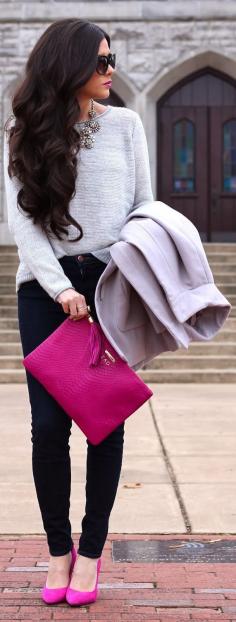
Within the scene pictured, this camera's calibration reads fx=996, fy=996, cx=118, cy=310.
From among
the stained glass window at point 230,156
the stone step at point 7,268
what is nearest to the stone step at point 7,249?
the stone step at point 7,268

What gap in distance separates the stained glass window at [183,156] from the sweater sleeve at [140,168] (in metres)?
12.0

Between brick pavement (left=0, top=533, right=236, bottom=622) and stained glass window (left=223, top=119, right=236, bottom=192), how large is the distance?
11.9m

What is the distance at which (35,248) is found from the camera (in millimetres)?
3191

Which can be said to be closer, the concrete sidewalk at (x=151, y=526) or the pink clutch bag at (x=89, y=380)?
the pink clutch bag at (x=89, y=380)

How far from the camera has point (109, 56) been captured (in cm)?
327

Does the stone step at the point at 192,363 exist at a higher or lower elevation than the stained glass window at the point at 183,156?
lower

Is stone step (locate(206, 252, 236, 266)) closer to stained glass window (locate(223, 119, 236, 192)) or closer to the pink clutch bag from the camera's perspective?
stained glass window (locate(223, 119, 236, 192))

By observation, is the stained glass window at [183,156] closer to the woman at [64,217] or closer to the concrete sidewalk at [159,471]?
the concrete sidewalk at [159,471]

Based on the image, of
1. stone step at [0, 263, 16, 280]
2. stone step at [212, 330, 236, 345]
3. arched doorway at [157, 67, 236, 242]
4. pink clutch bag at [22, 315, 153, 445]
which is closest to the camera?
pink clutch bag at [22, 315, 153, 445]

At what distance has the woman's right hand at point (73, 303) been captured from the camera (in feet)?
10.2

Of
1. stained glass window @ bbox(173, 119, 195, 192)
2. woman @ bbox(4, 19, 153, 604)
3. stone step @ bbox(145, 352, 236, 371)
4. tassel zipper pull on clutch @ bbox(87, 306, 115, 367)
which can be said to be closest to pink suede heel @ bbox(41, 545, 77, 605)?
woman @ bbox(4, 19, 153, 604)

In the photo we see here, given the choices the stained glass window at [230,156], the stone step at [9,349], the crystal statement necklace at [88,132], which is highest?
the crystal statement necklace at [88,132]

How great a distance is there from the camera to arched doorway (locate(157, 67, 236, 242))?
15086 mm

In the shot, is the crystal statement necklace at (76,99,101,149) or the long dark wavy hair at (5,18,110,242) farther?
the crystal statement necklace at (76,99,101,149)
